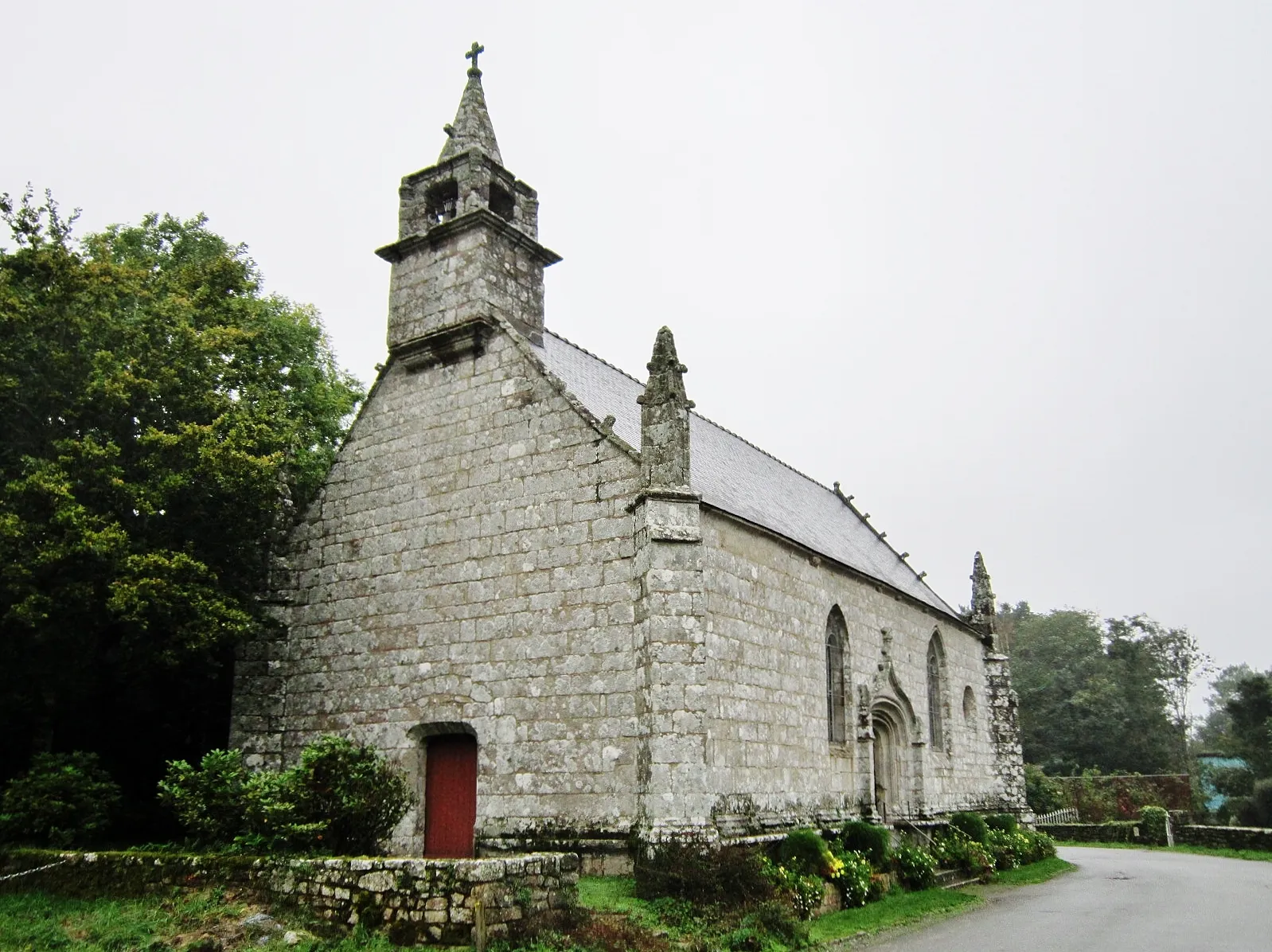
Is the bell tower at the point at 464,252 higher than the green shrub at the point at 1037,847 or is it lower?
higher

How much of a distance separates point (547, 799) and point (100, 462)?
8.45m

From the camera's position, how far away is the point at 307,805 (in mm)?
12312

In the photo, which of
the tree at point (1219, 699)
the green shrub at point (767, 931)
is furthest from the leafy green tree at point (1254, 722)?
the tree at point (1219, 699)

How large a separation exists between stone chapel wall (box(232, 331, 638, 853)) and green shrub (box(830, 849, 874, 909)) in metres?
3.47

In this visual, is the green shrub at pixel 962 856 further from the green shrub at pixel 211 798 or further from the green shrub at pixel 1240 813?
the green shrub at pixel 1240 813

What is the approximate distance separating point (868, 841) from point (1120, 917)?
3.68 m

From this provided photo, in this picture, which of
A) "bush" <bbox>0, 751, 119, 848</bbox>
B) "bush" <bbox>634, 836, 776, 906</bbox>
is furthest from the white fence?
"bush" <bbox>0, 751, 119, 848</bbox>

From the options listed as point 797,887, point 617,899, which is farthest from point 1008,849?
point 617,899

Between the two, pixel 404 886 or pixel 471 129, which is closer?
pixel 404 886

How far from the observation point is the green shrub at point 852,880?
49.5ft

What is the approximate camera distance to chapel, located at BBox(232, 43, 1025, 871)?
14305mm

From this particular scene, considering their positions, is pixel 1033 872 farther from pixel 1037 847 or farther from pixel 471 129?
pixel 471 129

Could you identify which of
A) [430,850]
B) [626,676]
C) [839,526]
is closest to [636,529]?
[626,676]

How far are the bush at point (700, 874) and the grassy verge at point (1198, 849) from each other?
1998 cm
